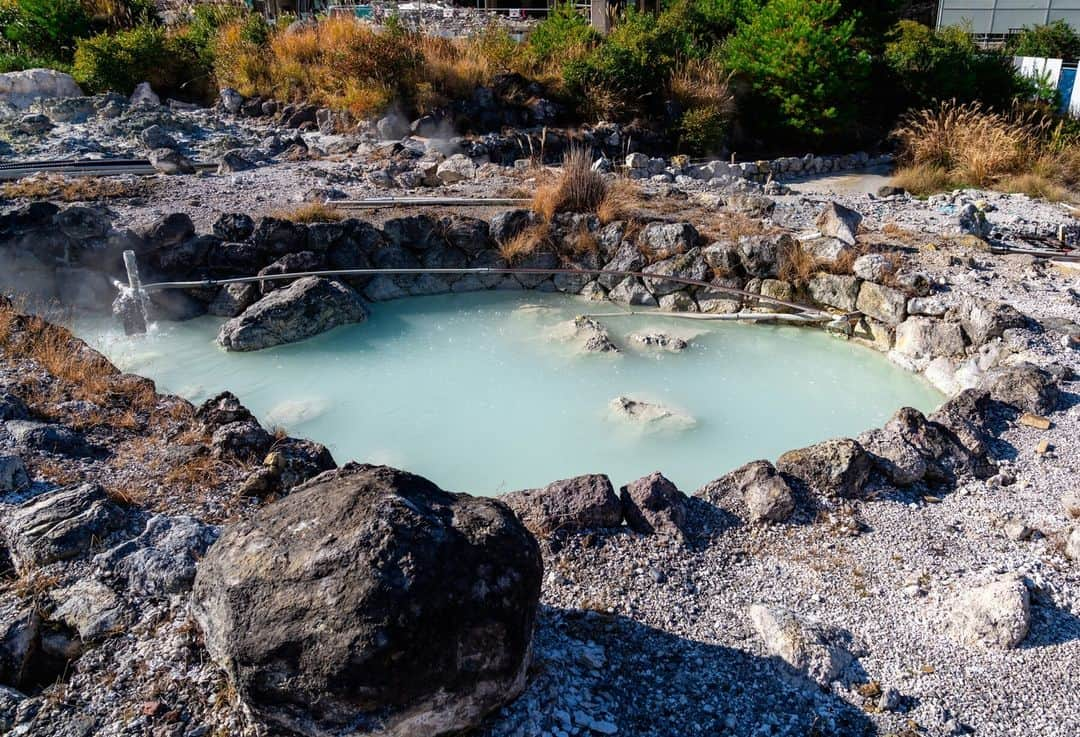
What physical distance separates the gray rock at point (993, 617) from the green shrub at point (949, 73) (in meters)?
12.8

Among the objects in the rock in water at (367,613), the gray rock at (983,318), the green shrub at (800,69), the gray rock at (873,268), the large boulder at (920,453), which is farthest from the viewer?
the green shrub at (800,69)

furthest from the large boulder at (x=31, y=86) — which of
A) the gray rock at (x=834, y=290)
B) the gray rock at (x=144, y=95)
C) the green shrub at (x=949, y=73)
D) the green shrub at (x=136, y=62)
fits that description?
the green shrub at (x=949, y=73)

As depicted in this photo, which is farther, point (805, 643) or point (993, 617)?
point (993, 617)

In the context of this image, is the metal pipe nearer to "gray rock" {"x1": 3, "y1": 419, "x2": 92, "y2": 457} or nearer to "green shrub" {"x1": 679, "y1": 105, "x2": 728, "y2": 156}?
"gray rock" {"x1": 3, "y1": 419, "x2": 92, "y2": 457}

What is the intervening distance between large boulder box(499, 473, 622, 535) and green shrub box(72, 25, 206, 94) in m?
14.0

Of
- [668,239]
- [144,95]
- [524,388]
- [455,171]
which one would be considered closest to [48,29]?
[144,95]

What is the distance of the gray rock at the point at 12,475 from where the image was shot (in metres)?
3.76

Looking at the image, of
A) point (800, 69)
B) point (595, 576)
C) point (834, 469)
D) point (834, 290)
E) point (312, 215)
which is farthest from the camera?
point (800, 69)

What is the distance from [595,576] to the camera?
3.64 m

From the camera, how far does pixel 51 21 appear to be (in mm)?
15891

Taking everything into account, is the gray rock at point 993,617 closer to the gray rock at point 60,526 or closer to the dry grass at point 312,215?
the gray rock at point 60,526

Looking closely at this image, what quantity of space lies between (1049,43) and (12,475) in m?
21.0

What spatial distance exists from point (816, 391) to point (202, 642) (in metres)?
4.96

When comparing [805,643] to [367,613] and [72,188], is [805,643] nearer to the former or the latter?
[367,613]
